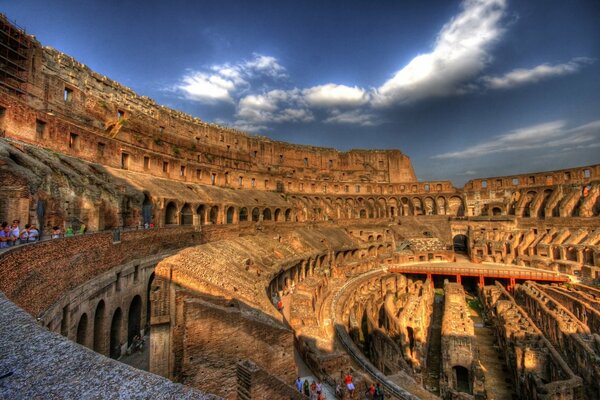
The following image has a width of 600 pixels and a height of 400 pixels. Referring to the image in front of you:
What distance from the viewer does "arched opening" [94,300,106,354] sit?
12.2 m

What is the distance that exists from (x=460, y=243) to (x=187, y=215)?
1506 inches

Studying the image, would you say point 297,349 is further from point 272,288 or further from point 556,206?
point 556,206

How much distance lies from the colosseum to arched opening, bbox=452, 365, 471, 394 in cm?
13

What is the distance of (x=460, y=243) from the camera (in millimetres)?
44031

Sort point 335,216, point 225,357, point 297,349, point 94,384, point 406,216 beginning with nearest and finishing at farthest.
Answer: point 94,384 → point 225,357 → point 297,349 → point 335,216 → point 406,216

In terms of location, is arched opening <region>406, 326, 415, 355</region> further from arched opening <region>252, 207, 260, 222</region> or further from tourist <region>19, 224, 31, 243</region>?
tourist <region>19, 224, 31, 243</region>

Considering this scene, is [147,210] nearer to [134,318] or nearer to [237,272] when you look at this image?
[134,318]

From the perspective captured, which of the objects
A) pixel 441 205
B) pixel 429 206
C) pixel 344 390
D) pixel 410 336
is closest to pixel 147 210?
pixel 344 390

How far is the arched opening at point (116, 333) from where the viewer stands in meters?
13.4

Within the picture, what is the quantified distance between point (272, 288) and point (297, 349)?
7.24 m

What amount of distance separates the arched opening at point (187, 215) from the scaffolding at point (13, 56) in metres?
12.4

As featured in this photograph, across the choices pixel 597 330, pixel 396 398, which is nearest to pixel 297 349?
pixel 396 398

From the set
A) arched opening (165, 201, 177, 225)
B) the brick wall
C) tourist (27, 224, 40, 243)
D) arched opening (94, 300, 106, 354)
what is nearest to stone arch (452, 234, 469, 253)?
arched opening (165, 201, 177, 225)

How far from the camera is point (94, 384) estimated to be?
2.70m
